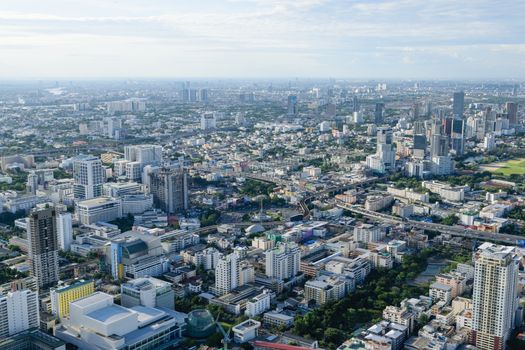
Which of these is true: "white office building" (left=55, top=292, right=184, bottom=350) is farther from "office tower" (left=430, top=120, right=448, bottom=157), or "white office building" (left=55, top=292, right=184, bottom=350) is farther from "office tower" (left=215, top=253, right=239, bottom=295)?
"office tower" (left=430, top=120, right=448, bottom=157)

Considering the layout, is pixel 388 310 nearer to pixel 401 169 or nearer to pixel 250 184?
pixel 250 184

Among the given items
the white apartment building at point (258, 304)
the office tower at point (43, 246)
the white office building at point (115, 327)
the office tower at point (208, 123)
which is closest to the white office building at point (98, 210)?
the office tower at point (43, 246)

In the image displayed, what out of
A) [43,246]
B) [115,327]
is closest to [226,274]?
[115,327]

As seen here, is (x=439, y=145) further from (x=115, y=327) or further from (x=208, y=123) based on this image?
(x=115, y=327)

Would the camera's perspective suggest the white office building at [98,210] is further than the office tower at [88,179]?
No

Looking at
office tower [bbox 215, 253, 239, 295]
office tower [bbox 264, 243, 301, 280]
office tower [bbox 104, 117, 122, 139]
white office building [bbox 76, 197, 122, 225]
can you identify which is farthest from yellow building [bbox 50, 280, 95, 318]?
office tower [bbox 104, 117, 122, 139]

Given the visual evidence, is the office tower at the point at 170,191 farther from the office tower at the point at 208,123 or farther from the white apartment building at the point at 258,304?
the office tower at the point at 208,123
